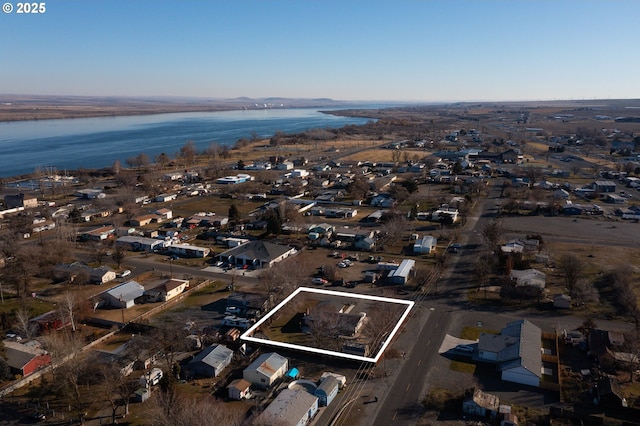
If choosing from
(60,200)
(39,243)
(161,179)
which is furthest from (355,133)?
(39,243)

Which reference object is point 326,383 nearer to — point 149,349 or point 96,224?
point 149,349

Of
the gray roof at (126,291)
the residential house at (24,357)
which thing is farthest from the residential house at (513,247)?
the residential house at (24,357)

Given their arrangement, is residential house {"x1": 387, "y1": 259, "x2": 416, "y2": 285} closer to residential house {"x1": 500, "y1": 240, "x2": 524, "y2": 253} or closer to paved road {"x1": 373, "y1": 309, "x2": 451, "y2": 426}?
paved road {"x1": 373, "y1": 309, "x2": 451, "y2": 426}

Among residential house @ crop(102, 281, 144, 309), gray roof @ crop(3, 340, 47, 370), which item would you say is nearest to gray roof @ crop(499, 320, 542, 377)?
residential house @ crop(102, 281, 144, 309)

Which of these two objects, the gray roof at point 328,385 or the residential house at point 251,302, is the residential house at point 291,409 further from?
the residential house at point 251,302

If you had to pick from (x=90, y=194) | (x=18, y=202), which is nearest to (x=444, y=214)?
(x=90, y=194)
